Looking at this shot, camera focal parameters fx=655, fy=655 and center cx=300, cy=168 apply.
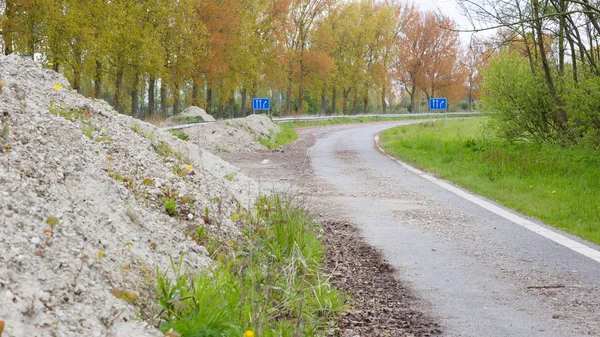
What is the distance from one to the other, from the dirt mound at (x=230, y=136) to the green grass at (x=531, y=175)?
531cm

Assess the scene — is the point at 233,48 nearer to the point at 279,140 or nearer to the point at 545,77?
the point at 279,140

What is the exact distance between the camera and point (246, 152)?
21641mm

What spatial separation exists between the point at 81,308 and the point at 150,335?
0.38 meters

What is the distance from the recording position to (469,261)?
253 inches

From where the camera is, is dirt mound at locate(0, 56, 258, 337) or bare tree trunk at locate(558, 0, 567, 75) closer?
dirt mound at locate(0, 56, 258, 337)

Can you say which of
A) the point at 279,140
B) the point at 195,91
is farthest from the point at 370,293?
the point at 195,91

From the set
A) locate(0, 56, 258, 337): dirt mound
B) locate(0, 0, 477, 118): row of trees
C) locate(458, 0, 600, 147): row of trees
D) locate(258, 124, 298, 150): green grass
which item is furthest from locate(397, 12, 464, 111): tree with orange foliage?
locate(0, 56, 258, 337): dirt mound

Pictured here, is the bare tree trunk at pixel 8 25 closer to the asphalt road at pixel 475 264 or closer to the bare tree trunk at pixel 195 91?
the bare tree trunk at pixel 195 91

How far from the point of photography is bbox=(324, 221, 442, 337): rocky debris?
176 inches

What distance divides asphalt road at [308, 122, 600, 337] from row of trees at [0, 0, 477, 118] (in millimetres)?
4738

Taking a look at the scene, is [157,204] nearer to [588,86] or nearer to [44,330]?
[44,330]

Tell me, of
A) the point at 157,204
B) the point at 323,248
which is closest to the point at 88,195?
the point at 157,204

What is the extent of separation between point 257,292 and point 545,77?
15.5m

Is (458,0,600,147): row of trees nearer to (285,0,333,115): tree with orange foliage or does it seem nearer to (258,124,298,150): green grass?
(258,124,298,150): green grass
